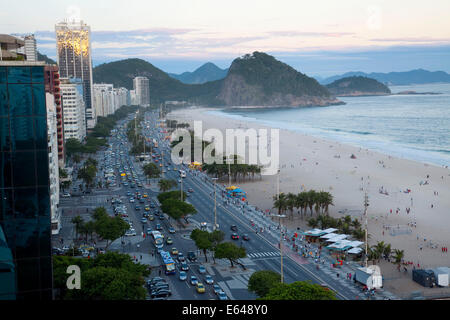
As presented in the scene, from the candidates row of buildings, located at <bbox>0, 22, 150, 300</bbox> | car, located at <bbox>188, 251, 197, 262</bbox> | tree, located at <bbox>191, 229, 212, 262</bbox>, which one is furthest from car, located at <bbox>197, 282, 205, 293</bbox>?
row of buildings, located at <bbox>0, 22, 150, 300</bbox>

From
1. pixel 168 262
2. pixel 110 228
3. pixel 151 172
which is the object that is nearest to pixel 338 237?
pixel 168 262

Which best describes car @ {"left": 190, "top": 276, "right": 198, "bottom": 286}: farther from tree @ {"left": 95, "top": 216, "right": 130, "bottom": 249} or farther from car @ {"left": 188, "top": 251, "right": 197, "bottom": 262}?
tree @ {"left": 95, "top": 216, "right": 130, "bottom": 249}

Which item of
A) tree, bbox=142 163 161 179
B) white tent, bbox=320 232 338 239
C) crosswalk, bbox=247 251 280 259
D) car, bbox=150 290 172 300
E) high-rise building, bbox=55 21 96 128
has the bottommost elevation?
crosswalk, bbox=247 251 280 259

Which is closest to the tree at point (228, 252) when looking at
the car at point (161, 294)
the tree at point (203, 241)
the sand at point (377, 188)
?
the tree at point (203, 241)

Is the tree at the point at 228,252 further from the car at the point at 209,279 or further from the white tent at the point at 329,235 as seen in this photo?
the white tent at the point at 329,235
